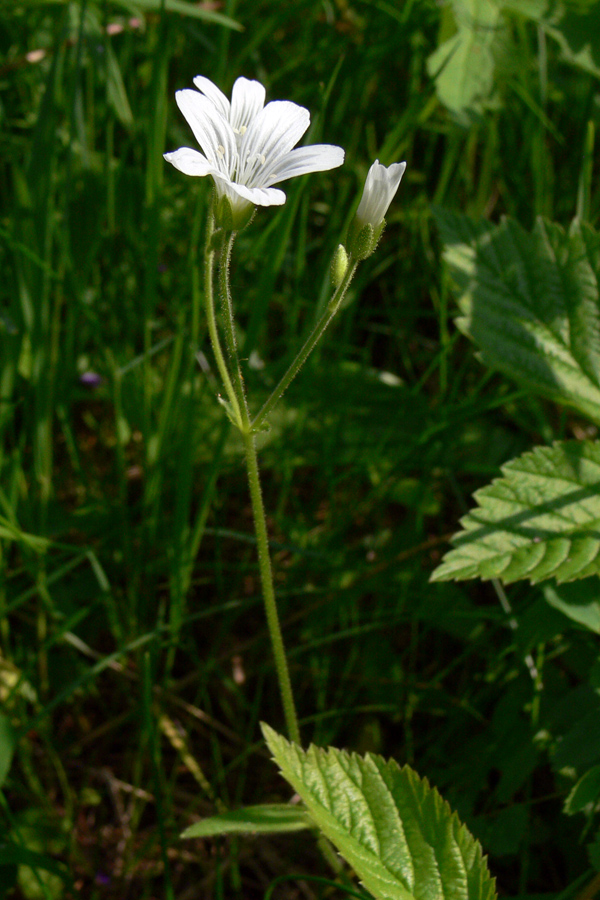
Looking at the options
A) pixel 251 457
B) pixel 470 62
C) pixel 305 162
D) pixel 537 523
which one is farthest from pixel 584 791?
pixel 470 62

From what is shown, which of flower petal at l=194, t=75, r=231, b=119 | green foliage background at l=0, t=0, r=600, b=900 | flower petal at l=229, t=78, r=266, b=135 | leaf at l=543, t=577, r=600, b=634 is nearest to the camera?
flower petal at l=194, t=75, r=231, b=119

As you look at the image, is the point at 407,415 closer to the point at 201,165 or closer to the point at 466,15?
the point at 466,15

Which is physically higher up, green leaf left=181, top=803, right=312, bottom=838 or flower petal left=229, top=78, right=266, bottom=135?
flower petal left=229, top=78, right=266, bottom=135

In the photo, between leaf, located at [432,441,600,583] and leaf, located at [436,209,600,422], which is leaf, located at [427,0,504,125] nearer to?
leaf, located at [436,209,600,422]

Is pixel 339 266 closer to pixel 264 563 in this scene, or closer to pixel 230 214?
pixel 230 214

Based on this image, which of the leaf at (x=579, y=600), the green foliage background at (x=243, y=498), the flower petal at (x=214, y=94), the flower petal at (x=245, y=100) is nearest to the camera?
the flower petal at (x=214, y=94)

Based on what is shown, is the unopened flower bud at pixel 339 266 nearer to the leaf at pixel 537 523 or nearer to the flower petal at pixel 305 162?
the flower petal at pixel 305 162

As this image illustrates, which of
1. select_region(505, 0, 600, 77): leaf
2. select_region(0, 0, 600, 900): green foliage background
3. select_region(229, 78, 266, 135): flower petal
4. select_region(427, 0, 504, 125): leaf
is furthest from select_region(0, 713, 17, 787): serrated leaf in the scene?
select_region(505, 0, 600, 77): leaf

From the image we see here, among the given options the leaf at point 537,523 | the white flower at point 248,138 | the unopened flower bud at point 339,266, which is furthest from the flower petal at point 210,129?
the leaf at point 537,523
